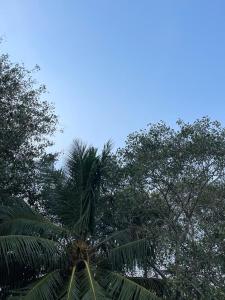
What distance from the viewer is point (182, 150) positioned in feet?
51.9

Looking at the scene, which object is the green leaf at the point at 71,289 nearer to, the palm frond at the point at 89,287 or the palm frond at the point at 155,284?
the palm frond at the point at 89,287

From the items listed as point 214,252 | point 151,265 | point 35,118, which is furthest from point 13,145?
point 214,252

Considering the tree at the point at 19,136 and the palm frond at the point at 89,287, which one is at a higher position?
the tree at the point at 19,136

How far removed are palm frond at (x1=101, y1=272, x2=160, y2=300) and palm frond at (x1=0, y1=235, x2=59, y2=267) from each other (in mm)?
1448

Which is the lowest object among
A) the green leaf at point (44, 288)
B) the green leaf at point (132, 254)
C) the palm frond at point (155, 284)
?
the green leaf at point (44, 288)

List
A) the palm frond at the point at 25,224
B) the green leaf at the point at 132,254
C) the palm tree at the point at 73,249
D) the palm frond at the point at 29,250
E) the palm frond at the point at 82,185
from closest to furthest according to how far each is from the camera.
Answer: the palm tree at the point at 73,249, the palm frond at the point at 29,250, the palm frond at the point at 25,224, the green leaf at the point at 132,254, the palm frond at the point at 82,185

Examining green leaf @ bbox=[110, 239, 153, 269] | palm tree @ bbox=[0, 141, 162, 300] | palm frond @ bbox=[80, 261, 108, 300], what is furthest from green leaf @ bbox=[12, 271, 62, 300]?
green leaf @ bbox=[110, 239, 153, 269]

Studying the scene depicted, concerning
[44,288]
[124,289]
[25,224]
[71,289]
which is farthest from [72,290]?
[25,224]

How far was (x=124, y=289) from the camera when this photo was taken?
46.2ft

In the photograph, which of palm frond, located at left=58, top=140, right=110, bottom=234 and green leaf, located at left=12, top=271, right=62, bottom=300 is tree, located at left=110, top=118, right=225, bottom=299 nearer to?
palm frond, located at left=58, top=140, right=110, bottom=234

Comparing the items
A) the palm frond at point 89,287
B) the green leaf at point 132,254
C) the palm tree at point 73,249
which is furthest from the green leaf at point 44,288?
the green leaf at point 132,254

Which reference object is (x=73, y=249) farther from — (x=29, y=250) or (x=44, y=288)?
(x=44, y=288)

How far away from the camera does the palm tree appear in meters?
14.0

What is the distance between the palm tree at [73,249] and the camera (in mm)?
14047
